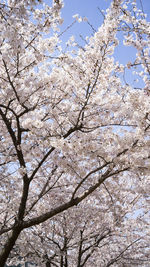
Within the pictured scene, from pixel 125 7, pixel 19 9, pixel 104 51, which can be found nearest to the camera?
pixel 19 9

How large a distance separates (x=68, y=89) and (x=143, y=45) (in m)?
2.38

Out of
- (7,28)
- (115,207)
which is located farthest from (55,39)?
(115,207)

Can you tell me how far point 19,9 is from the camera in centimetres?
335

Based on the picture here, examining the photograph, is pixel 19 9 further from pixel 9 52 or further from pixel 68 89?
pixel 68 89

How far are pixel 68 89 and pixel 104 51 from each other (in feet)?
5.29

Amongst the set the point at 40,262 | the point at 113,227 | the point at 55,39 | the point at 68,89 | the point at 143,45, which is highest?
the point at 55,39

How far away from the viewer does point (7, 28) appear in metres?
3.63

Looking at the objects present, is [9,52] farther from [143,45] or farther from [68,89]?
[143,45]

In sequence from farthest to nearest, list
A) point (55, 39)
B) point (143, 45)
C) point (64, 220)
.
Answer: point (64, 220) → point (55, 39) → point (143, 45)

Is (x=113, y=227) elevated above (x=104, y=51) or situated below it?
below

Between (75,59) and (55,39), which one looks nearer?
(55,39)

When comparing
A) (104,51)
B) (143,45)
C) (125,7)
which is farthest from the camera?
(104,51)

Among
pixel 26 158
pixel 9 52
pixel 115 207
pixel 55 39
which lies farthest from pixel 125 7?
pixel 115 207

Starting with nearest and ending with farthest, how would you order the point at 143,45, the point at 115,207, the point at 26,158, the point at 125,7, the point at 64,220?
1. the point at 125,7
2. the point at 143,45
3. the point at 26,158
4. the point at 115,207
5. the point at 64,220
